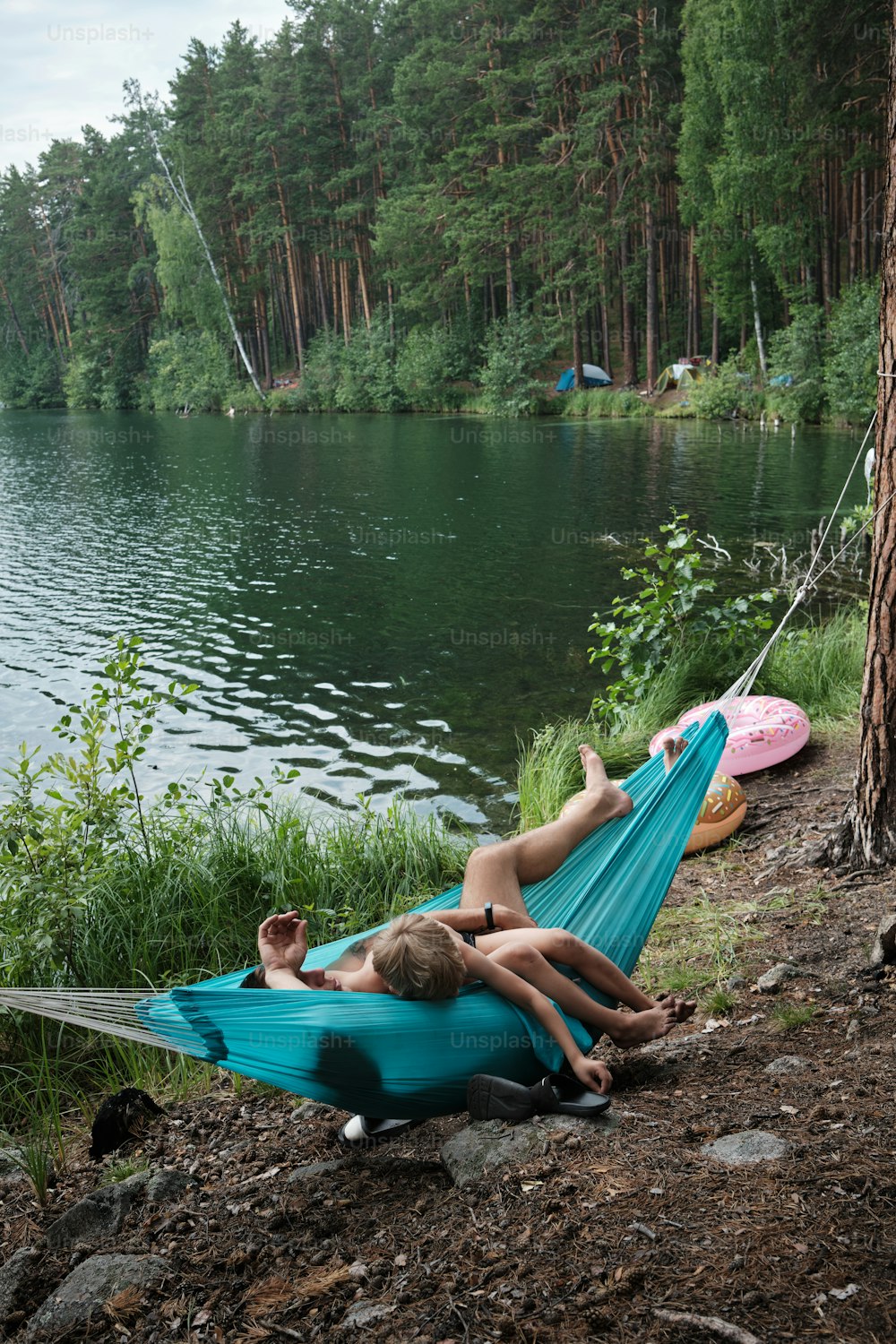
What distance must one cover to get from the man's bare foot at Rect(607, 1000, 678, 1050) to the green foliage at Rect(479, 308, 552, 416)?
26259mm

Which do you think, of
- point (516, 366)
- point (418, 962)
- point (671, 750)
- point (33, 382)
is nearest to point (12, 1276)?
point (418, 962)

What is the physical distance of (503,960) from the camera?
90.1 inches

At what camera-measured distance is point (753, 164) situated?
1944 cm

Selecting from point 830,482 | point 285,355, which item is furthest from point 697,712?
point 285,355

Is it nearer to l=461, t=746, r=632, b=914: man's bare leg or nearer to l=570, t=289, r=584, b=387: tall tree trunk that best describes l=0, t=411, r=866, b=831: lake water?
l=461, t=746, r=632, b=914: man's bare leg

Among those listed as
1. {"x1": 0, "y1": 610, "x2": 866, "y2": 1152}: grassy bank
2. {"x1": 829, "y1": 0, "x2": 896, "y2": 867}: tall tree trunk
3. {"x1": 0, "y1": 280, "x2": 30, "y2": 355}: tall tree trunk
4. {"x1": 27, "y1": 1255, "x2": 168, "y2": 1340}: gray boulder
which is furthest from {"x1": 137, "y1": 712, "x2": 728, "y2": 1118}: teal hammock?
{"x1": 0, "y1": 280, "x2": 30, "y2": 355}: tall tree trunk

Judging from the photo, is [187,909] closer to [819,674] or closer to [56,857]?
[56,857]

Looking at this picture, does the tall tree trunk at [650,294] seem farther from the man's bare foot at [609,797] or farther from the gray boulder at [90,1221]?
the gray boulder at [90,1221]

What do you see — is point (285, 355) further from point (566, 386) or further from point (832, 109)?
point (832, 109)

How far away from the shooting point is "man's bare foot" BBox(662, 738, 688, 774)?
3003 millimetres

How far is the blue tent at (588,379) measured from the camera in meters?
27.7

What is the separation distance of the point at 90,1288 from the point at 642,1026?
50.3 inches

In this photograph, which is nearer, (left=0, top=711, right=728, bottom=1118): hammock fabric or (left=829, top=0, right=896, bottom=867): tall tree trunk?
(left=0, top=711, right=728, bottom=1118): hammock fabric

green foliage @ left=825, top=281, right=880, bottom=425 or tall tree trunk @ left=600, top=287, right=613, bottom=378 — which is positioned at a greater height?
tall tree trunk @ left=600, top=287, right=613, bottom=378
